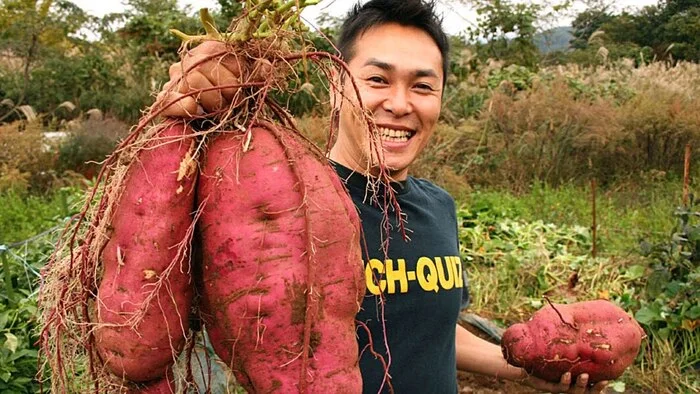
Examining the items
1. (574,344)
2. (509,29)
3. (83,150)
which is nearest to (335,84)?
(574,344)

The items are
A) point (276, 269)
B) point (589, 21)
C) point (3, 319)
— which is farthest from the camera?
point (589, 21)

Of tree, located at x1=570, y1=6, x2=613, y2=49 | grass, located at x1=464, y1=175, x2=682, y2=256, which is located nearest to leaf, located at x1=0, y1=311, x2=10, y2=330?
grass, located at x1=464, y1=175, x2=682, y2=256

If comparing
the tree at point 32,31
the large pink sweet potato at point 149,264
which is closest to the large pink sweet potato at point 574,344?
the large pink sweet potato at point 149,264

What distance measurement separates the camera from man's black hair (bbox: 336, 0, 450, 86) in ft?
4.73

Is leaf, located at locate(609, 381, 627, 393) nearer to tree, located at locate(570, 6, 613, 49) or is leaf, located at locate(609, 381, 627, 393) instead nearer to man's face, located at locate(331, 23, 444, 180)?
man's face, located at locate(331, 23, 444, 180)

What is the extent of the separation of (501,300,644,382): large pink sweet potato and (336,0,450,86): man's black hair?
85 centimetres

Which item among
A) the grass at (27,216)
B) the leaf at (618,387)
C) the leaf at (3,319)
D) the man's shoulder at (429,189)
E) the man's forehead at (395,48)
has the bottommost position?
the leaf at (618,387)

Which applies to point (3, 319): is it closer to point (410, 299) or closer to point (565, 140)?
point (410, 299)

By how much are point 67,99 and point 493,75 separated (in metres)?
6.46

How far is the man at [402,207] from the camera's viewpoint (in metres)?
1.39

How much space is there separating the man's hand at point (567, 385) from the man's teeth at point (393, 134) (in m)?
0.90

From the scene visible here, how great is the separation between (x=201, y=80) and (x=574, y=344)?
1406 mm

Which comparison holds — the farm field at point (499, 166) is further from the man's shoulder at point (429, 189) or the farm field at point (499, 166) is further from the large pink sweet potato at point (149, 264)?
the man's shoulder at point (429, 189)

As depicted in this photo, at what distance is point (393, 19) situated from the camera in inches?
57.0
